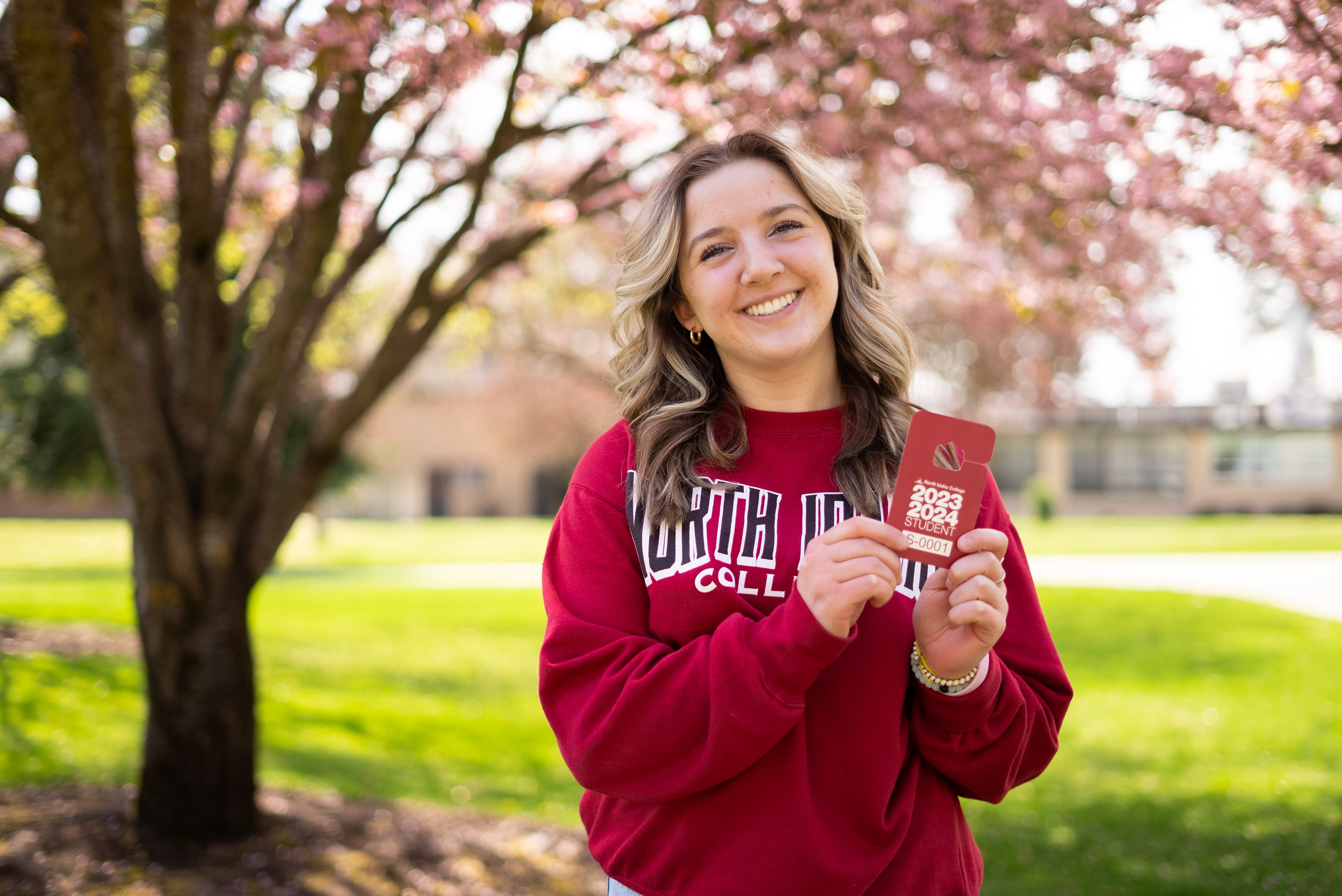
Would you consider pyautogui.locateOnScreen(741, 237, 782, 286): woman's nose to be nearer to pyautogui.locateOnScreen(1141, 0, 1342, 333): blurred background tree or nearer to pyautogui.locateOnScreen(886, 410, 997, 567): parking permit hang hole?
pyautogui.locateOnScreen(886, 410, 997, 567): parking permit hang hole

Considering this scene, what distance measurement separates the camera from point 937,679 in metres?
1.73

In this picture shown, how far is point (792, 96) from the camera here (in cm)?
520

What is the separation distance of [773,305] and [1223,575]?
15761mm

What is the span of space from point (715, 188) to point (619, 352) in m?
0.48

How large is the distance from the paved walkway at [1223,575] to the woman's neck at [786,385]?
11155 mm

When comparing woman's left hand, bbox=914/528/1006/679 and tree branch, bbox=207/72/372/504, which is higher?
tree branch, bbox=207/72/372/504

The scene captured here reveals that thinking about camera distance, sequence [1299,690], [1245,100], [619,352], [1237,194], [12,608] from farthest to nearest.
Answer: [12,608] < [1299,690] < [1237,194] < [1245,100] < [619,352]

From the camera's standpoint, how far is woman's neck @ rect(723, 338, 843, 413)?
2.00m

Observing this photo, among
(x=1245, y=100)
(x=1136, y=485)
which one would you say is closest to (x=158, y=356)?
(x=1245, y=100)

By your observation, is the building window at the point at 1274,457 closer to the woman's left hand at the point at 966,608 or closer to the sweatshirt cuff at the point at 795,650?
the woman's left hand at the point at 966,608

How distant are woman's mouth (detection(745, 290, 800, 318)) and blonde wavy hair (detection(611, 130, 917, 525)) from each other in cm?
20

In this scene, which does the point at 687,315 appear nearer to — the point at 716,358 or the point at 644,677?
the point at 716,358

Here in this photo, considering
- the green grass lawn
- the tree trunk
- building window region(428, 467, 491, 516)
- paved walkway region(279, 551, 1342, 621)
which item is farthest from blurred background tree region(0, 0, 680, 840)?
building window region(428, 467, 491, 516)

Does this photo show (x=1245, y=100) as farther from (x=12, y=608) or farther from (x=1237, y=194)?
(x=12, y=608)
